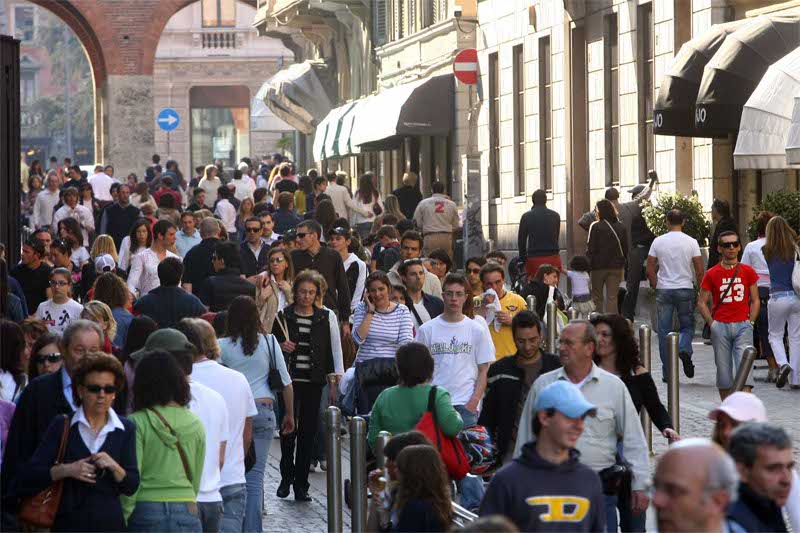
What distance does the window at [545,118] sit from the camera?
30006mm

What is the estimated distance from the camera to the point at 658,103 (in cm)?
2253

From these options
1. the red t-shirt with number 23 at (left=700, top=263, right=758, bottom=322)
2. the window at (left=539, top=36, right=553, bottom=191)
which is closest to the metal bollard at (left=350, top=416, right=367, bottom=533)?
the red t-shirt with number 23 at (left=700, top=263, right=758, bottom=322)

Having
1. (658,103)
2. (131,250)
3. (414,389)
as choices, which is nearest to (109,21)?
(658,103)

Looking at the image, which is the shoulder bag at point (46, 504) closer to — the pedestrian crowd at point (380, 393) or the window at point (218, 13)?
the pedestrian crowd at point (380, 393)

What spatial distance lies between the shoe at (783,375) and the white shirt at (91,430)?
10191 millimetres

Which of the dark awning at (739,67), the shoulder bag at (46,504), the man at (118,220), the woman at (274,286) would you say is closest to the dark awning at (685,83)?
the dark awning at (739,67)

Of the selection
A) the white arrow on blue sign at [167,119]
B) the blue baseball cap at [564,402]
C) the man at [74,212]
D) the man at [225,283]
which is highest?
the white arrow on blue sign at [167,119]

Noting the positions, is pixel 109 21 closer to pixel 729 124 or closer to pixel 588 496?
pixel 729 124

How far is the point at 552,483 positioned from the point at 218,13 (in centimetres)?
7423

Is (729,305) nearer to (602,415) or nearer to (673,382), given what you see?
(673,382)

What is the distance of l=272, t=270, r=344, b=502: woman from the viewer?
12742 millimetres

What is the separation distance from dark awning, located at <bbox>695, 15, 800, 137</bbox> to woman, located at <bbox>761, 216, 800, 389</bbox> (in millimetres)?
4112

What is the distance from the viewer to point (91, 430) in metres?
7.75

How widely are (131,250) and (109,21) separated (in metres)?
45.8
